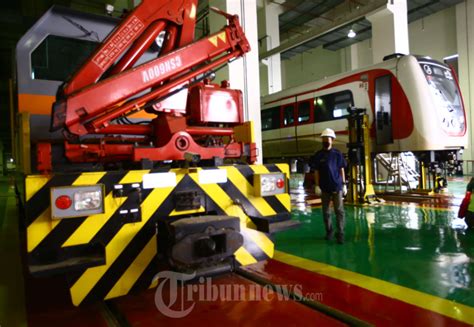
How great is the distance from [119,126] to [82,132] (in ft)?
1.14

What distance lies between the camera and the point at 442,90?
23.2 ft

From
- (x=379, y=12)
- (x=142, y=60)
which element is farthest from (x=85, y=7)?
(x=379, y=12)

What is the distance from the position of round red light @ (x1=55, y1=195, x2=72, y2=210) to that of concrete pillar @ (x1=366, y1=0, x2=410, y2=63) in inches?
399

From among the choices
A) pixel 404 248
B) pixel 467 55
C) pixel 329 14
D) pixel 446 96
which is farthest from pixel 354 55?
pixel 404 248

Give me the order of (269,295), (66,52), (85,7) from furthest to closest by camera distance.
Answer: (85,7), (66,52), (269,295)

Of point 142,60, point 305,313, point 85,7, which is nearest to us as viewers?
point 305,313

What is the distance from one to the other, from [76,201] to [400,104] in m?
6.84

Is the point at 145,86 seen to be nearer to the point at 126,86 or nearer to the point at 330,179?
the point at 126,86

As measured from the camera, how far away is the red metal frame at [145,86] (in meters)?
2.28

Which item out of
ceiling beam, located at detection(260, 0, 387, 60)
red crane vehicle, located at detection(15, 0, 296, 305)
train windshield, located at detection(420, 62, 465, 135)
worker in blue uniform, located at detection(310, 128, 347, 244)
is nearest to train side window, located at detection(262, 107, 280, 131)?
ceiling beam, located at detection(260, 0, 387, 60)

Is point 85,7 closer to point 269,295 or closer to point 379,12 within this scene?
point 379,12

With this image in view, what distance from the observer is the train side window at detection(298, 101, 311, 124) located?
947cm

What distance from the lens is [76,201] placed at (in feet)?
6.24

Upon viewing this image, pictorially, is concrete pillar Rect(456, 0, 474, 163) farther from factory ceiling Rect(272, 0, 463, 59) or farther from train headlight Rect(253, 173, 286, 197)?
train headlight Rect(253, 173, 286, 197)
